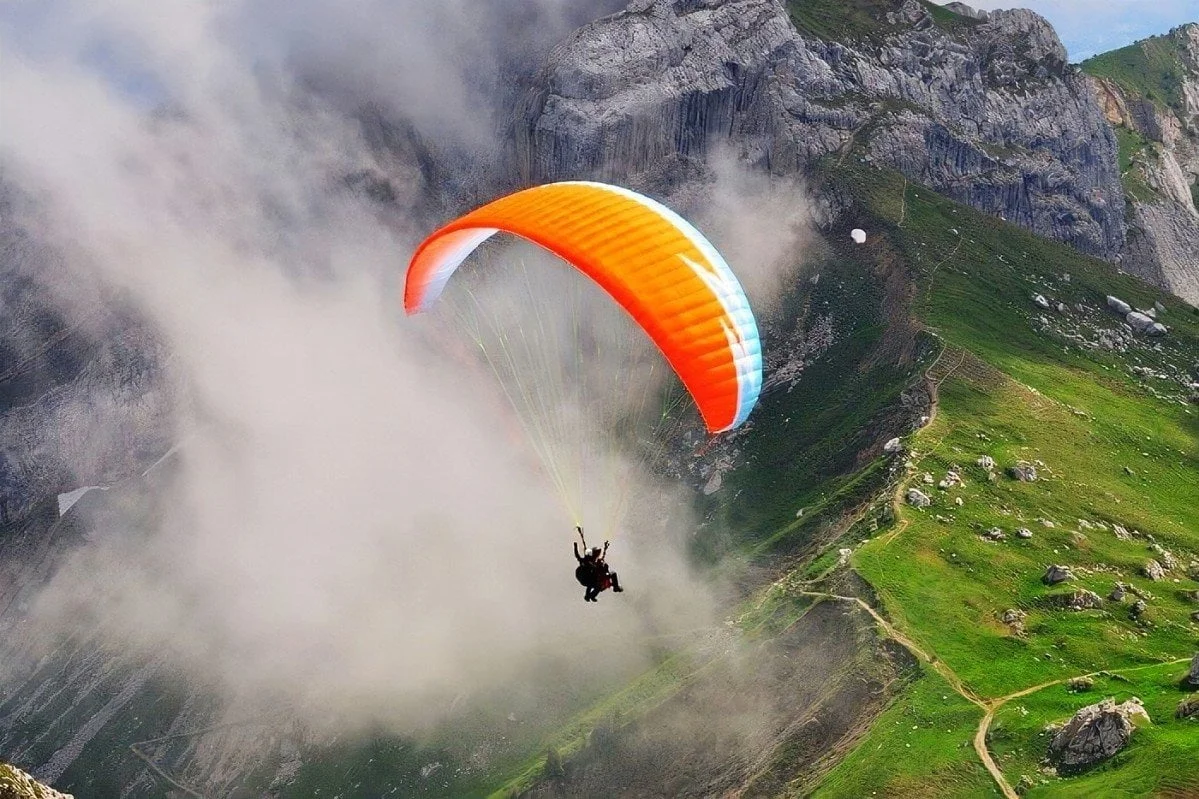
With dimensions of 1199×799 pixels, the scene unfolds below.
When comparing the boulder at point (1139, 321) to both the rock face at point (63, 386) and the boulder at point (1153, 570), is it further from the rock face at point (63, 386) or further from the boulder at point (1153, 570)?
the rock face at point (63, 386)

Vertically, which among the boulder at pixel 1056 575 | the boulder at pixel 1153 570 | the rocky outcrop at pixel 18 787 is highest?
the rocky outcrop at pixel 18 787

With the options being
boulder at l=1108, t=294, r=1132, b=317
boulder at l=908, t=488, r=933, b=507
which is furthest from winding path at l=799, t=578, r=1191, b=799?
boulder at l=1108, t=294, r=1132, b=317

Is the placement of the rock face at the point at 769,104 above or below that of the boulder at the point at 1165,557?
above

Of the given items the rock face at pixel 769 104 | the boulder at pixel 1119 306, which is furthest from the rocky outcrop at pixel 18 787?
the rock face at pixel 769 104

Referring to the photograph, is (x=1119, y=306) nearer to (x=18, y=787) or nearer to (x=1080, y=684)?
(x=1080, y=684)

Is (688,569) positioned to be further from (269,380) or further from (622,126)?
(269,380)

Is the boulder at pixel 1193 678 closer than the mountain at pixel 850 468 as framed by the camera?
Yes

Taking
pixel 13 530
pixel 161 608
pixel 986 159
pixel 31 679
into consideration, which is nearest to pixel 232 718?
pixel 161 608
